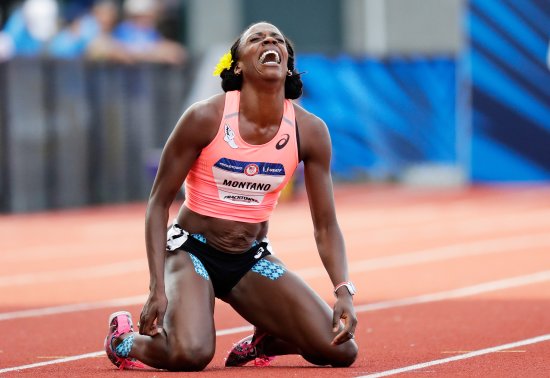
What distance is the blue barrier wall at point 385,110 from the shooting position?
22.6 metres

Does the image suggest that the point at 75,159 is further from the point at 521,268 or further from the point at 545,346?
the point at 545,346

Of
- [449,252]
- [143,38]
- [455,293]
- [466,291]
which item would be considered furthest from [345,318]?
[143,38]

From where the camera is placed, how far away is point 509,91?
22.2 metres

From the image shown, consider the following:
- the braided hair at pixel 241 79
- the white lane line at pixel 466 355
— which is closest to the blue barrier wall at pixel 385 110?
the white lane line at pixel 466 355

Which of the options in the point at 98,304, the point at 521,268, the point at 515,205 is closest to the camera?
the point at 98,304

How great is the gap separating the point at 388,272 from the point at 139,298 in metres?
2.60

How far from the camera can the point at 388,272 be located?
12219 mm

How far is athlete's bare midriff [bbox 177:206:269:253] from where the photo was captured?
7219 mm

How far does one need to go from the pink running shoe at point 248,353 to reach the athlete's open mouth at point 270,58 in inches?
55.7

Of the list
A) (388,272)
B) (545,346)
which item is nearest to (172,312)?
(545,346)

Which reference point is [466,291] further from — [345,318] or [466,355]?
[345,318]

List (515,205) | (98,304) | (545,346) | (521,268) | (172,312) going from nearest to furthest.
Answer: (172,312) < (545,346) < (98,304) < (521,268) < (515,205)

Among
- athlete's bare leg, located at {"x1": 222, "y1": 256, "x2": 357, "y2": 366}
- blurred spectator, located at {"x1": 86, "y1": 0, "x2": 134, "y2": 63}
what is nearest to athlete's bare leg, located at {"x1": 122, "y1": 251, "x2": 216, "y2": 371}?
athlete's bare leg, located at {"x1": 222, "y1": 256, "x2": 357, "y2": 366}

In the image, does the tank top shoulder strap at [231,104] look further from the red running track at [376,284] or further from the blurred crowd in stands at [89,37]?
the blurred crowd in stands at [89,37]
